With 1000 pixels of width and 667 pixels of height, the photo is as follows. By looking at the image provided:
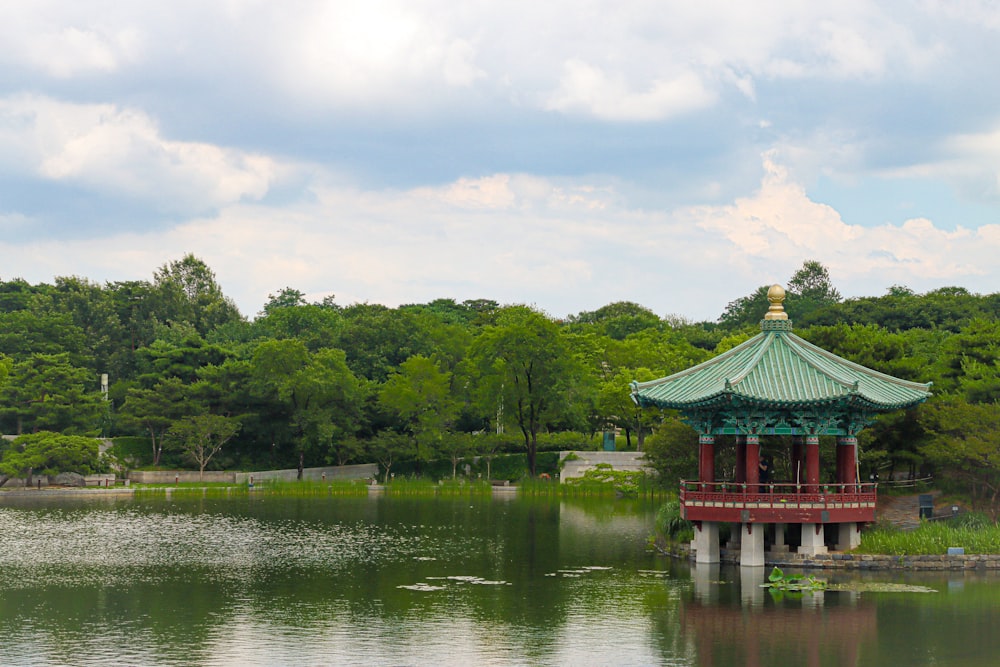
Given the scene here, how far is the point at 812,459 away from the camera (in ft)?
117

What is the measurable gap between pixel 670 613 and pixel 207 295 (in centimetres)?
8484

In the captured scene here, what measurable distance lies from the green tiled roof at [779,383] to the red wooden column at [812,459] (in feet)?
4.94

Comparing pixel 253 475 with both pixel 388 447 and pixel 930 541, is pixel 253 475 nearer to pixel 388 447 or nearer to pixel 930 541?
pixel 388 447

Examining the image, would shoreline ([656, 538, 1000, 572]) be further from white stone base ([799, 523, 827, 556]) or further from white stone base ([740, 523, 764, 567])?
white stone base ([740, 523, 764, 567])

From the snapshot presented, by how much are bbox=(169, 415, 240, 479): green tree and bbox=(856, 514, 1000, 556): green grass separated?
149 ft

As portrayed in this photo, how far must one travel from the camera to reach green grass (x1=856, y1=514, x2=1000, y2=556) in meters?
35.2

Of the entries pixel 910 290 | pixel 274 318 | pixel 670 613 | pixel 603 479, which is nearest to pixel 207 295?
pixel 274 318

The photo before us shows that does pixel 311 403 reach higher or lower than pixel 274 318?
lower

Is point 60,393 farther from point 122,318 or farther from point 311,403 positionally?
point 122,318

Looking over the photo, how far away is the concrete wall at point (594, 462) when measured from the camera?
2817 inches

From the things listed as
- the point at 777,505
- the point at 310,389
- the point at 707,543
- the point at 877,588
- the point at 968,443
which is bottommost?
the point at 877,588

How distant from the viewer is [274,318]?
103 m

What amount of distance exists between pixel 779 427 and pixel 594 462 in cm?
3762

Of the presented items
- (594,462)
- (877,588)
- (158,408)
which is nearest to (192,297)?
(158,408)
